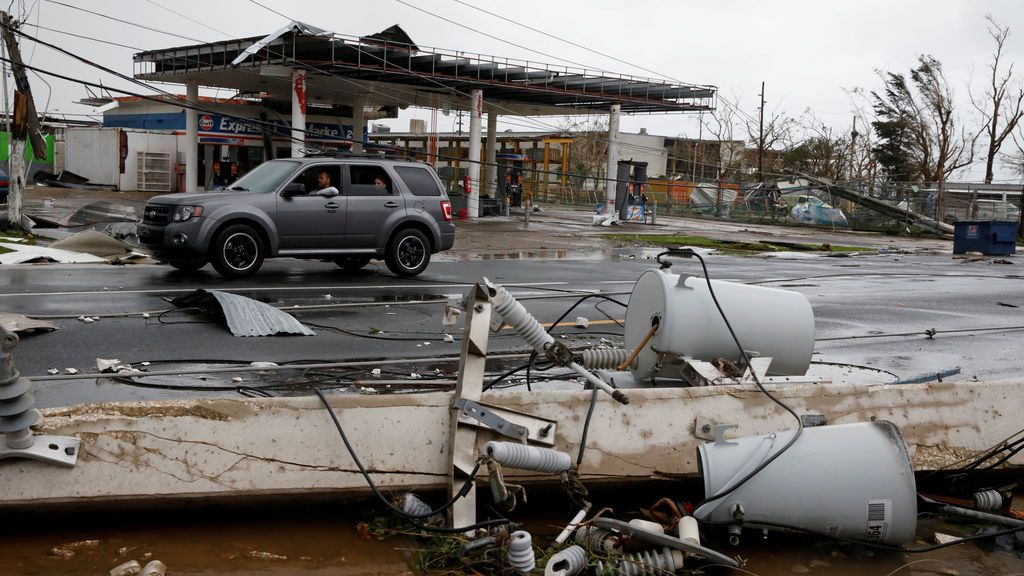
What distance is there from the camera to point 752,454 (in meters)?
4.91

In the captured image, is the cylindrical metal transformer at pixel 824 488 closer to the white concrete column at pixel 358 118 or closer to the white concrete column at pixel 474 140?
the white concrete column at pixel 474 140

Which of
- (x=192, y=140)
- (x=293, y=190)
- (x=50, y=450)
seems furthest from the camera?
(x=192, y=140)

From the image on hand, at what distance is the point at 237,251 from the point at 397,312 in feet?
12.1

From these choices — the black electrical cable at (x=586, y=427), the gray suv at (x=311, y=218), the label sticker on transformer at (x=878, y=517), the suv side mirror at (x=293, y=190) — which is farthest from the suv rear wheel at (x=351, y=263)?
the label sticker on transformer at (x=878, y=517)

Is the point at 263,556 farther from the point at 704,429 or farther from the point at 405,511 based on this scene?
the point at 704,429

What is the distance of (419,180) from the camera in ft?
50.0

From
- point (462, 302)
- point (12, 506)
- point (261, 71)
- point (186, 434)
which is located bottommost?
point (12, 506)

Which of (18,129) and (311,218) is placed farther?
(18,129)

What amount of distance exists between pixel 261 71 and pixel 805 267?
62.4 feet

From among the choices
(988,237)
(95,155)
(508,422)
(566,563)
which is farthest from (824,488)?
(95,155)

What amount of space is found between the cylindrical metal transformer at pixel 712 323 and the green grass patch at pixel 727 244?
19233mm

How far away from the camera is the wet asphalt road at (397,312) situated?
26.9 feet

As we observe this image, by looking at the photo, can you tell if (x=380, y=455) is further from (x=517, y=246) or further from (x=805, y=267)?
(x=517, y=246)

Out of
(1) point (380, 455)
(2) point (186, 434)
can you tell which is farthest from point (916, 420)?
(2) point (186, 434)
